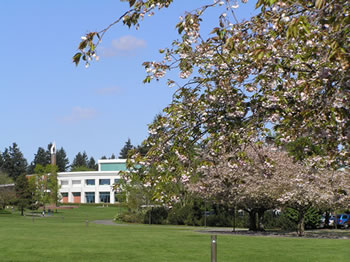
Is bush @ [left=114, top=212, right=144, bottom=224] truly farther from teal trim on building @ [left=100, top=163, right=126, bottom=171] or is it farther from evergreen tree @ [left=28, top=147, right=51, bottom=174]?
evergreen tree @ [left=28, top=147, right=51, bottom=174]

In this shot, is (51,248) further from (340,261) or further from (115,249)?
(340,261)

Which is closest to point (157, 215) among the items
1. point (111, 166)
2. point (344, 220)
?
point (344, 220)

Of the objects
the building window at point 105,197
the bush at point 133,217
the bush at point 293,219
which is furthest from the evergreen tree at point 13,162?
the bush at point 293,219

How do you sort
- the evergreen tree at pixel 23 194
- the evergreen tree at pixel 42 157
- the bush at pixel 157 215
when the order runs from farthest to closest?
the evergreen tree at pixel 42 157 < the evergreen tree at pixel 23 194 < the bush at pixel 157 215

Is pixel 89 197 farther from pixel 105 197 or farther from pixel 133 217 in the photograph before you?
pixel 133 217

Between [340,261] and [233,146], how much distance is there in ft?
37.8

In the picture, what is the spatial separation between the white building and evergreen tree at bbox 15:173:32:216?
51074mm

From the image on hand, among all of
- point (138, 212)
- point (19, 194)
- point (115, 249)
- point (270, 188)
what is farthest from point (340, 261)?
point (19, 194)

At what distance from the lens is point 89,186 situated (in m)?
138

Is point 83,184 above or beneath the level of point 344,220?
above

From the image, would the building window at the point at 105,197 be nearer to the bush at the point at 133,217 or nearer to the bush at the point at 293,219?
the bush at the point at 133,217

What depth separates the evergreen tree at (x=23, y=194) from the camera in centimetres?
8238

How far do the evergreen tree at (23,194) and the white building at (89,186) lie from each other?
168 feet

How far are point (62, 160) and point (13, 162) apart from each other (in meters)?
32.0
